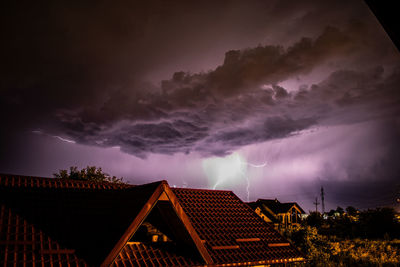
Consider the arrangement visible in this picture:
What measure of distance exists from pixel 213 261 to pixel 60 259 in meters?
5.48

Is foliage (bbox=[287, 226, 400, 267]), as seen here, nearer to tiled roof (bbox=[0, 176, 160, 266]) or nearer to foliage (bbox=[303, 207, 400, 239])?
foliage (bbox=[303, 207, 400, 239])

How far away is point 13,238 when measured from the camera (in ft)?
26.9

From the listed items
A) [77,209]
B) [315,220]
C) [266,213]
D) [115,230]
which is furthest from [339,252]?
[266,213]

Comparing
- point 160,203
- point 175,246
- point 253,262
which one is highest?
point 160,203

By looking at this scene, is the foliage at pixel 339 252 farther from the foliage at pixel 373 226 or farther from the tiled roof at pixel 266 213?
the tiled roof at pixel 266 213

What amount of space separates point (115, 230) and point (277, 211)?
5878cm

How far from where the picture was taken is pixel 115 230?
334 inches

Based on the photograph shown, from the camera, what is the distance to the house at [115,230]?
8070 mm

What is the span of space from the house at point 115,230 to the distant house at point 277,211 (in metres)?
47.9

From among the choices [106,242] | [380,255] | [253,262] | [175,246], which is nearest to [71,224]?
[106,242]

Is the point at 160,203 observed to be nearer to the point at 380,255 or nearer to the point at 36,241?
the point at 36,241

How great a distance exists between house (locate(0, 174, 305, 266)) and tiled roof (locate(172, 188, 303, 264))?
0.05 meters

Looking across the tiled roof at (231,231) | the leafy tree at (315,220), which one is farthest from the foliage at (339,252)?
the leafy tree at (315,220)

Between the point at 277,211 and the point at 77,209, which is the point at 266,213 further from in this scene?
the point at 77,209
